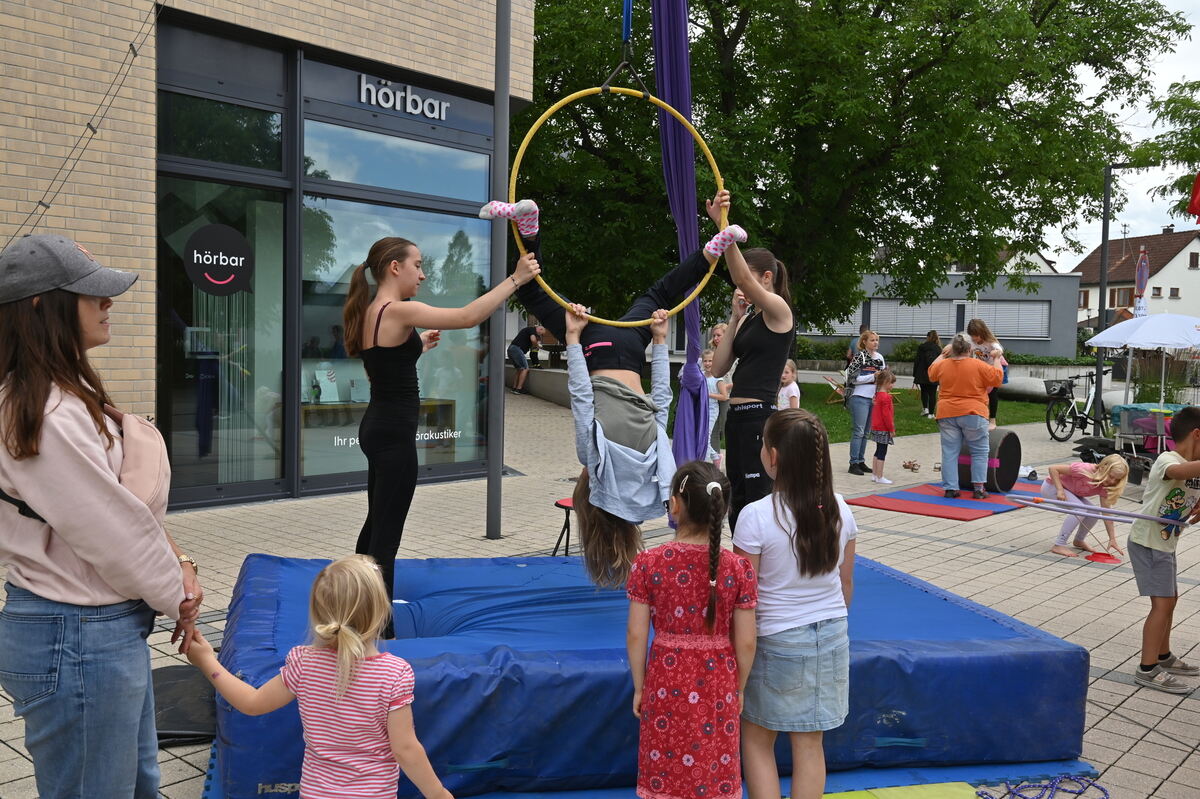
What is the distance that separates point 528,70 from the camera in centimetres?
1102

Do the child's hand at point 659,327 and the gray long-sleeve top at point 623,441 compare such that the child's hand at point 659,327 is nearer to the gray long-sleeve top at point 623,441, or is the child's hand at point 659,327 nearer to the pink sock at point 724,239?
the gray long-sleeve top at point 623,441

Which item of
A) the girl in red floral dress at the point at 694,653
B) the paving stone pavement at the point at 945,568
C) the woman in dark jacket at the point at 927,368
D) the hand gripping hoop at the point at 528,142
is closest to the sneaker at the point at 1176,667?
the paving stone pavement at the point at 945,568

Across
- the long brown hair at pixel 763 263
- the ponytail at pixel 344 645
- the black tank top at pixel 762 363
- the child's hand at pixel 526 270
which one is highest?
the long brown hair at pixel 763 263

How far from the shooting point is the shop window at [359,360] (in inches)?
370

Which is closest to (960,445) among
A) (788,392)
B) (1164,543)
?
(788,392)

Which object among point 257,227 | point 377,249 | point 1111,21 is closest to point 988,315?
point 1111,21

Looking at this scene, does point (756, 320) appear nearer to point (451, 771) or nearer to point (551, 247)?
point (451, 771)

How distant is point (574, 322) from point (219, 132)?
570cm

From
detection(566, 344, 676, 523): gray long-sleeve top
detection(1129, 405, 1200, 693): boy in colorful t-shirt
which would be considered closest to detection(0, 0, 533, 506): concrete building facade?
detection(566, 344, 676, 523): gray long-sleeve top

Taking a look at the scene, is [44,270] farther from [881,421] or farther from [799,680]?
[881,421]

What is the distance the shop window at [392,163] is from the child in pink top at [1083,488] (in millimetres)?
6504

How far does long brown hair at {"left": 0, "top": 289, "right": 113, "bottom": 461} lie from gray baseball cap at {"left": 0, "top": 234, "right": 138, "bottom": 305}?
0.02m

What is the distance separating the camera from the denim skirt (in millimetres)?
3012

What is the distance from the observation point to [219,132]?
27.9 feet
